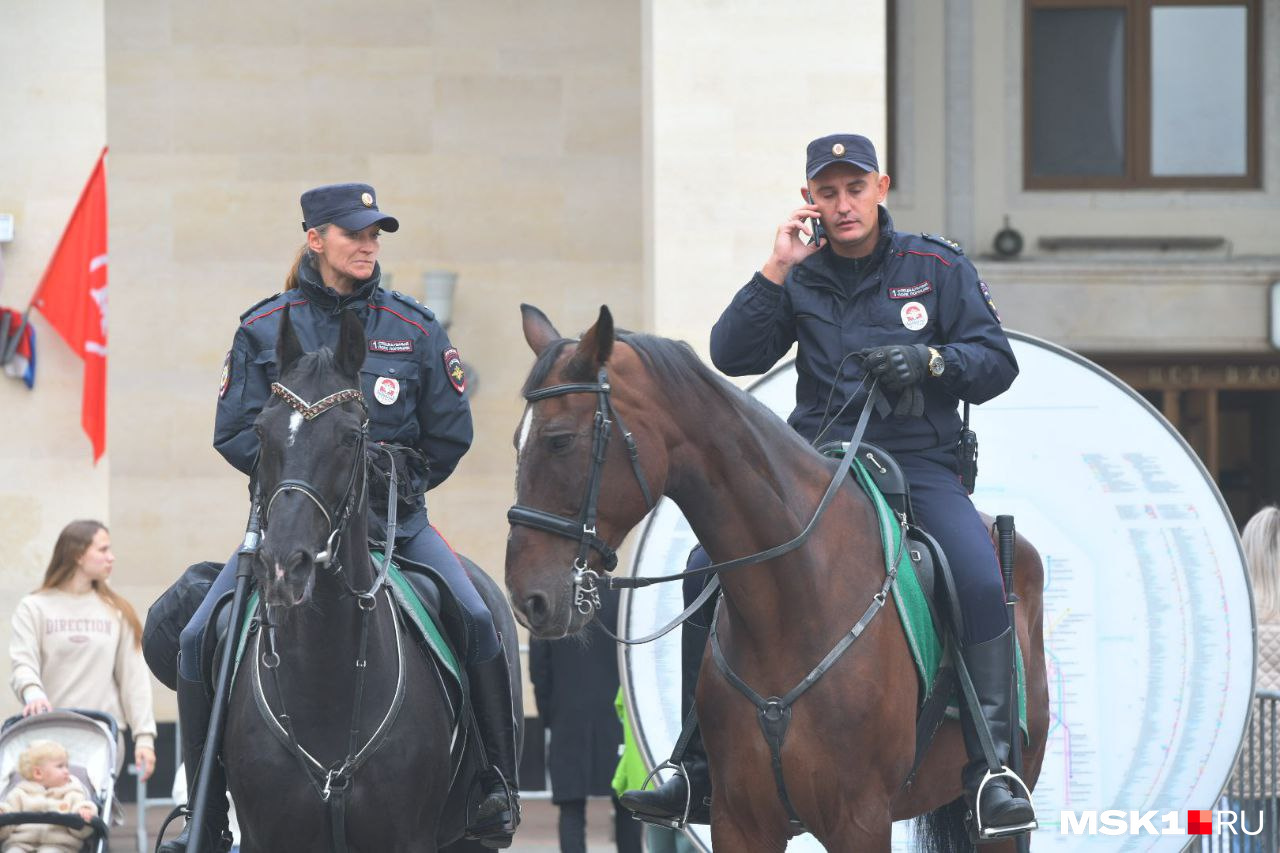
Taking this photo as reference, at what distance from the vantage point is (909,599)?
5.32 m

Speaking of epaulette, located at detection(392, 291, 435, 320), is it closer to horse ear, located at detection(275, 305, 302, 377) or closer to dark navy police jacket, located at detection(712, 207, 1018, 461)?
horse ear, located at detection(275, 305, 302, 377)

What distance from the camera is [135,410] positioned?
13578 mm

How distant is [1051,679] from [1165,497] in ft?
2.94

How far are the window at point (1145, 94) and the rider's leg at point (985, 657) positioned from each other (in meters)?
9.66

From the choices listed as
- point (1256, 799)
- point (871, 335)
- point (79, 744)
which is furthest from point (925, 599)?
point (79, 744)

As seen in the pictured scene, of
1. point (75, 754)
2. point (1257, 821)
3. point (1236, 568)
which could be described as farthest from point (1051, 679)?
point (75, 754)

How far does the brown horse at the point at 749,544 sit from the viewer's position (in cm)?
461

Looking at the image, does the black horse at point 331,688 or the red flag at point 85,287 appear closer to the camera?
the black horse at point 331,688

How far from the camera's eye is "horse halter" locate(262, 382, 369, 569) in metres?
4.79

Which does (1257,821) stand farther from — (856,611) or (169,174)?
(169,174)

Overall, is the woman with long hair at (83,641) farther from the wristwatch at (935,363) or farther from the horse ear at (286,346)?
the wristwatch at (935,363)

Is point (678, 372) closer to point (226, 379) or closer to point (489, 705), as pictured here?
point (489, 705)

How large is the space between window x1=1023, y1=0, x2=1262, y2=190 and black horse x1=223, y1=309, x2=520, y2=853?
10374 mm

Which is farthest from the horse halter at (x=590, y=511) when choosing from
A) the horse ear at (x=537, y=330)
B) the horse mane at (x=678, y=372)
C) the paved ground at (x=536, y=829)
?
the paved ground at (x=536, y=829)
